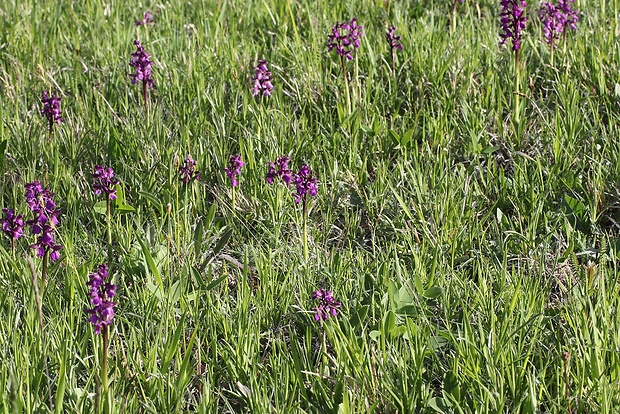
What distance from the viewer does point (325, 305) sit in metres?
2.82

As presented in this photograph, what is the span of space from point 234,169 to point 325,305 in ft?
3.29

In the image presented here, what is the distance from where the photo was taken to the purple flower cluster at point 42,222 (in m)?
2.82

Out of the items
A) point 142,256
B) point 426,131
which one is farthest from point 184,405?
point 426,131

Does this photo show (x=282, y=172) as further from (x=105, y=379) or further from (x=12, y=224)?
(x=105, y=379)

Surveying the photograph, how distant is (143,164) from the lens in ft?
12.7

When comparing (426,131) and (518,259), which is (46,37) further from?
(518,259)

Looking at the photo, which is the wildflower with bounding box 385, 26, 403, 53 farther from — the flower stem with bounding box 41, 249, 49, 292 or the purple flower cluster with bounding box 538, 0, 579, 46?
the flower stem with bounding box 41, 249, 49, 292

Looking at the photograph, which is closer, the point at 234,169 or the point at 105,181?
the point at 105,181

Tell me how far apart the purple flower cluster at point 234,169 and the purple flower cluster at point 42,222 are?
767 millimetres

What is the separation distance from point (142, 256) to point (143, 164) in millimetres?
756

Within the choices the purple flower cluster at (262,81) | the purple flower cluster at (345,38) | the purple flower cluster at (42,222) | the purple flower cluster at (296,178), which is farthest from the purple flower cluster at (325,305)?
the purple flower cluster at (345,38)

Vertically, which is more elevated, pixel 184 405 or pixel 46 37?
pixel 46 37

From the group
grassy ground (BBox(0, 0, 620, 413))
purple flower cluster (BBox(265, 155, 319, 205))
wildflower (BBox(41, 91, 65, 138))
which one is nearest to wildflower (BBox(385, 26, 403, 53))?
grassy ground (BBox(0, 0, 620, 413))

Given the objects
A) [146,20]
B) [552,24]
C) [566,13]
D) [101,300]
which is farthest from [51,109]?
[566,13]
